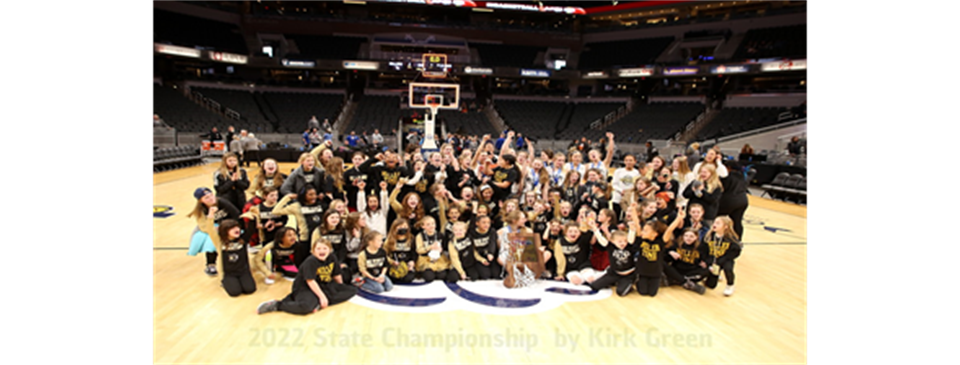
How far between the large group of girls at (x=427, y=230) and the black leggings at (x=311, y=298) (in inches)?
0.5

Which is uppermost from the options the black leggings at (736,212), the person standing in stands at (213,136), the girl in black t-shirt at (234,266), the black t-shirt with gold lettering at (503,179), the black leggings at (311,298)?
the person standing in stands at (213,136)

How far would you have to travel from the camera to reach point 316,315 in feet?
12.9

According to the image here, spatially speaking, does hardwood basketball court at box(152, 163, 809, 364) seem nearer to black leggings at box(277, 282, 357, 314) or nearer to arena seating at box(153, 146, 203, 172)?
black leggings at box(277, 282, 357, 314)

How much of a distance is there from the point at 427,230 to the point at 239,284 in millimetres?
2137

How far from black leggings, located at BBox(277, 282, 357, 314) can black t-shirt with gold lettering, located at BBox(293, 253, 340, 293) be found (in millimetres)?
47

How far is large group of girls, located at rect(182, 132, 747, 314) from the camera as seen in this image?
14.8 ft

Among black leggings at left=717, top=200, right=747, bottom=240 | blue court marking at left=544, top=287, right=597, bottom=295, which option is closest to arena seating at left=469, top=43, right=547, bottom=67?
black leggings at left=717, top=200, right=747, bottom=240

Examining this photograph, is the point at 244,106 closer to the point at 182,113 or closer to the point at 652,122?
the point at 182,113

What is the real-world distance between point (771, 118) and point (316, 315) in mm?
26998

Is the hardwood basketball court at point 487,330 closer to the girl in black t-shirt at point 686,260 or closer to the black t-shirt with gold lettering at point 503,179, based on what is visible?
the girl in black t-shirt at point 686,260

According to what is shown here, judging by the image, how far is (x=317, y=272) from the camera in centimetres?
412

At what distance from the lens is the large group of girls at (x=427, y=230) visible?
450 cm

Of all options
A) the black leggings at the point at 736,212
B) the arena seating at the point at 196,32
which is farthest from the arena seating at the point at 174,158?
the black leggings at the point at 736,212
